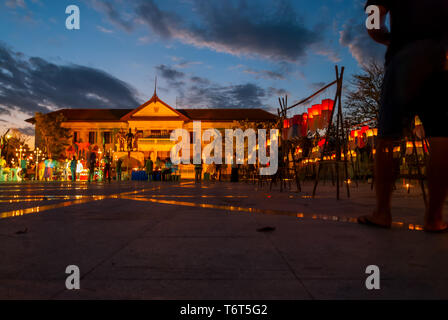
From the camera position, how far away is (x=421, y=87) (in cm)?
235

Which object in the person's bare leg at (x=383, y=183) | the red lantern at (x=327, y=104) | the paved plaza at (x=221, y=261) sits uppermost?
the red lantern at (x=327, y=104)

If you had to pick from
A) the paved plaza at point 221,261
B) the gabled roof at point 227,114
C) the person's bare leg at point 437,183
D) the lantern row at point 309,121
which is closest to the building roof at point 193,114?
the gabled roof at point 227,114

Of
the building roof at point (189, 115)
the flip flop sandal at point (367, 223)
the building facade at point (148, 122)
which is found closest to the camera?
the flip flop sandal at point (367, 223)

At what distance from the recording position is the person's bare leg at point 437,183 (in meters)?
2.27

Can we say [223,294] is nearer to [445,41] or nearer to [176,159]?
[445,41]

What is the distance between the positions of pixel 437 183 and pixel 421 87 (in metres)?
0.74

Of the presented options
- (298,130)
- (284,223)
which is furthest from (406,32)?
(298,130)

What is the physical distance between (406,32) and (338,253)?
6.35 feet

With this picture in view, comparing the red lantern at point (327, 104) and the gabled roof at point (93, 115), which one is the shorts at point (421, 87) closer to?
the red lantern at point (327, 104)

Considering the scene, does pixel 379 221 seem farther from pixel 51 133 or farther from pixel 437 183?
pixel 51 133

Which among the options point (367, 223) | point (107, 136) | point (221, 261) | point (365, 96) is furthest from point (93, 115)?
point (221, 261)

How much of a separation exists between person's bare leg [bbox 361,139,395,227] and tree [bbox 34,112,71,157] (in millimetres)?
43055

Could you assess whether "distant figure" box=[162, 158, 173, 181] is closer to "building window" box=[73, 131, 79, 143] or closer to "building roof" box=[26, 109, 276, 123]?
"building roof" box=[26, 109, 276, 123]

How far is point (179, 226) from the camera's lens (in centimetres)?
253
